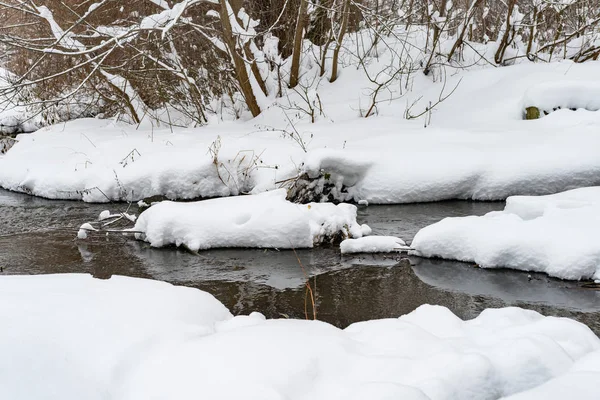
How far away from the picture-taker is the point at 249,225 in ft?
18.5

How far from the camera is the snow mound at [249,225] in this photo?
5574 millimetres

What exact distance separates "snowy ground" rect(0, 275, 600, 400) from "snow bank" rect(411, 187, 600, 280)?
178 cm

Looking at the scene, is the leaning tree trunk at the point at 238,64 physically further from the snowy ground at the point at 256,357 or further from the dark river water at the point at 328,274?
the snowy ground at the point at 256,357

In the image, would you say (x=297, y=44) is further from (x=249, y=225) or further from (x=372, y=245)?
(x=372, y=245)

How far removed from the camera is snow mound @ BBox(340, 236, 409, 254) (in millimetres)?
5301

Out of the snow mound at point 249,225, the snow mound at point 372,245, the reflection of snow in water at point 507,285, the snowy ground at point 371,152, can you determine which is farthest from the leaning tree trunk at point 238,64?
the reflection of snow in water at point 507,285

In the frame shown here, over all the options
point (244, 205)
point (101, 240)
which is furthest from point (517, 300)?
point (101, 240)

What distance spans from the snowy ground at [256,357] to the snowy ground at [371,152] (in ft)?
14.3

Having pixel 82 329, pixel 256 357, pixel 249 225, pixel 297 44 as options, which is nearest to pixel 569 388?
pixel 256 357

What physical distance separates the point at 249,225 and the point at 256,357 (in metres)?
3.40

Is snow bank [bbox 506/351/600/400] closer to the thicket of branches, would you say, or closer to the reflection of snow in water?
the reflection of snow in water

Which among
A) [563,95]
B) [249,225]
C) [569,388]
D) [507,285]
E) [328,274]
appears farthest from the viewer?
[563,95]

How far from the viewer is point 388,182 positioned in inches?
281

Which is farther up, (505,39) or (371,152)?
(505,39)
